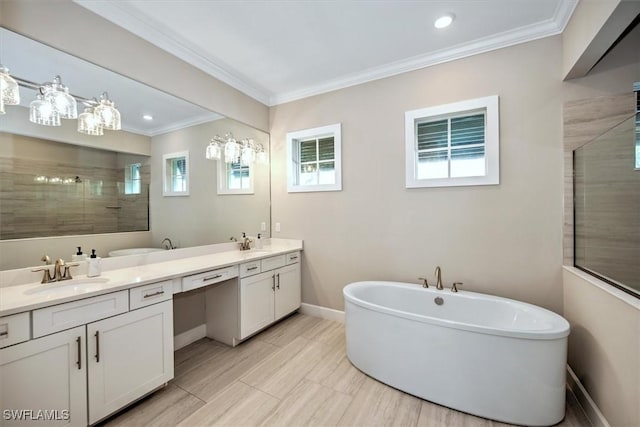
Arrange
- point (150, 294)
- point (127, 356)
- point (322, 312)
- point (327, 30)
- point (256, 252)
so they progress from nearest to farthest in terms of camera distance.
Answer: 1. point (127, 356)
2. point (150, 294)
3. point (327, 30)
4. point (256, 252)
5. point (322, 312)

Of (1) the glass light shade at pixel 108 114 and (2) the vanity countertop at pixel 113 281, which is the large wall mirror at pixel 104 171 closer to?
(1) the glass light shade at pixel 108 114

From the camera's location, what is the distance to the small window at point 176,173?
249 cm

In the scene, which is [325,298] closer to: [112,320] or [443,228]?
[443,228]

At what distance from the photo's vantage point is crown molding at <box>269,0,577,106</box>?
2.09 meters

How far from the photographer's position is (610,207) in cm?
173

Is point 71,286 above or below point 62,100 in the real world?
below

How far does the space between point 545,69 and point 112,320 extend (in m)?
3.69

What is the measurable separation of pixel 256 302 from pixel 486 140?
2.69 m

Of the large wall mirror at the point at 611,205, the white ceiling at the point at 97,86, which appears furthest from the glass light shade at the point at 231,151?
the large wall mirror at the point at 611,205

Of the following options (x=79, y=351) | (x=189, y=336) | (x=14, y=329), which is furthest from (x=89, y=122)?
(x=189, y=336)

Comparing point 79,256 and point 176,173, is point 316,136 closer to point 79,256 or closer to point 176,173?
point 176,173

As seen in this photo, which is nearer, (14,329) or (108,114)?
(14,329)

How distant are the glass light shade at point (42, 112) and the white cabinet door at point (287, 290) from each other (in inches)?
86.2

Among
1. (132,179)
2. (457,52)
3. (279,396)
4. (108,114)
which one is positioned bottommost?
(279,396)
